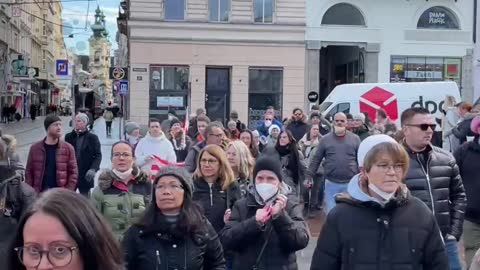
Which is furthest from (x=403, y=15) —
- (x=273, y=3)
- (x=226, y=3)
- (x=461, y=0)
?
(x=226, y=3)

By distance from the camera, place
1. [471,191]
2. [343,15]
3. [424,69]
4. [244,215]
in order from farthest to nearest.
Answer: [424,69], [343,15], [471,191], [244,215]

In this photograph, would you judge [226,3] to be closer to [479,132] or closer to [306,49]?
[306,49]

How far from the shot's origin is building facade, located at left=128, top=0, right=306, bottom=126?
3644 centimetres

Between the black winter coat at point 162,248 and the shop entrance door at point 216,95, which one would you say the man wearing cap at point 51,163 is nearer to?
the black winter coat at point 162,248

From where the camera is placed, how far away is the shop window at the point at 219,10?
122 feet

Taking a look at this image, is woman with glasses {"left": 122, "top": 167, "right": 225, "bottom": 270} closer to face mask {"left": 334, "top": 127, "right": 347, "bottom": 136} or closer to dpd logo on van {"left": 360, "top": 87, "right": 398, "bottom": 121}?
face mask {"left": 334, "top": 127, "right": 347, "bottom": 136}

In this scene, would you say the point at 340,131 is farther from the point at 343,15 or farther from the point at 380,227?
the point at 343,15

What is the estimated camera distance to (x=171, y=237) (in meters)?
4.65

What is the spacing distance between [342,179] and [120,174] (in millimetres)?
5342

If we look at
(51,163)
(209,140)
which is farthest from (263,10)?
(51,163)

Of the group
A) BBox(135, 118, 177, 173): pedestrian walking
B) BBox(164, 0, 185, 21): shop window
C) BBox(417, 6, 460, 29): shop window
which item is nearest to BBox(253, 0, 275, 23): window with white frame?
BBox(164, 0, 185, 21): shop window

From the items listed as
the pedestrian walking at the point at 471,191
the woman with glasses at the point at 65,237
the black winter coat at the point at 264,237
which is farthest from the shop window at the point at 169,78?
the woman with glasses at the point at 65,237

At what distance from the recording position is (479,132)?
24.3 feet

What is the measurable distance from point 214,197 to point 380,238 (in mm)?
2697
